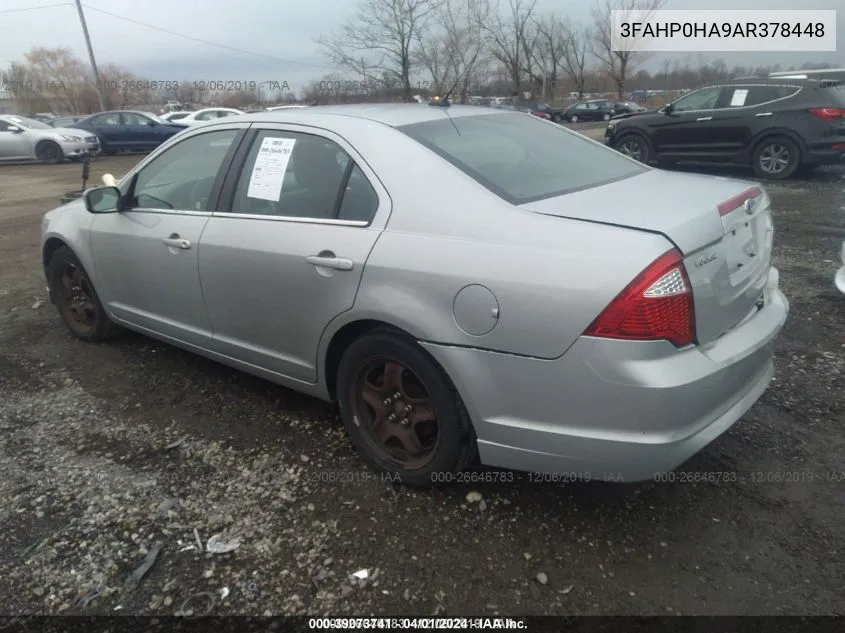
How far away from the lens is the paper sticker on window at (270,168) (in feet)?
10.1

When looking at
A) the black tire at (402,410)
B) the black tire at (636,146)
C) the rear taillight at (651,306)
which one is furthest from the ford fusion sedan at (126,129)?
the rear taillight at (651,306)

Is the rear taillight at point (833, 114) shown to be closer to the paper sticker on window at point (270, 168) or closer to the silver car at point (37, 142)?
the paper sticker on window at point (270, 168)

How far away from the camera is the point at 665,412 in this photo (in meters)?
2.08

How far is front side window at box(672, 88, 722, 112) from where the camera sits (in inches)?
419

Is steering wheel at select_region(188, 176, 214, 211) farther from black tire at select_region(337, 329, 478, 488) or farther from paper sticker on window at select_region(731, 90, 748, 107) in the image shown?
paper sticker on window at select_region(731, 90, 748, 107)

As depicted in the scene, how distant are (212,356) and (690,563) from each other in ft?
8.24

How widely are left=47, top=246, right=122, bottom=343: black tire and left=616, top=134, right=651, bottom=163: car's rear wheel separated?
9.74 m

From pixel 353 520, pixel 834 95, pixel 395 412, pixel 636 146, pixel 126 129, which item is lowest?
pixel 353 520

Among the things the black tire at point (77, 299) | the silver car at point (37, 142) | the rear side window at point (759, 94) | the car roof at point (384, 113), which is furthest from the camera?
the silver car at point (37, 142)

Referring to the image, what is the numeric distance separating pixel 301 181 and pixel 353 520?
1.53m

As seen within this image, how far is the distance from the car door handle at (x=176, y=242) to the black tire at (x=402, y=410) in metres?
1.17

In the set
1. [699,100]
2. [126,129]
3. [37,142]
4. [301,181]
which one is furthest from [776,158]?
[37,142]

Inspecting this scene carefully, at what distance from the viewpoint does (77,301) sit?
452cm

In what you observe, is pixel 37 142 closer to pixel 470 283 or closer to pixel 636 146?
pixel 636 146
